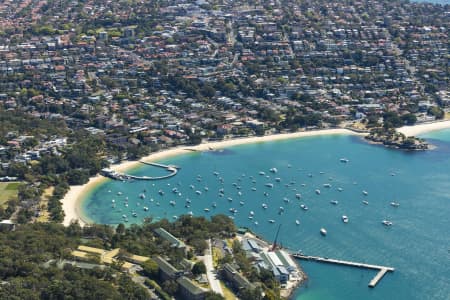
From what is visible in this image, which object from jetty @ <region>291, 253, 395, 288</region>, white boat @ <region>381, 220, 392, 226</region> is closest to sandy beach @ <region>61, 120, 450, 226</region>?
jetty @ <region>291, 253, 395, 288</region>

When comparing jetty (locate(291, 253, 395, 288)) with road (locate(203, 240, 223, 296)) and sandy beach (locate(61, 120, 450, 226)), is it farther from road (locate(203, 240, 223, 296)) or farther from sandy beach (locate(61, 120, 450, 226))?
sandy beach (locate(61, 120, 450, 226))

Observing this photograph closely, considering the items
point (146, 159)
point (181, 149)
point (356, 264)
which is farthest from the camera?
point (181, 149)

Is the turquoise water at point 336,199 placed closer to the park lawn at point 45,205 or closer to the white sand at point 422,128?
the white sand at point 422,128

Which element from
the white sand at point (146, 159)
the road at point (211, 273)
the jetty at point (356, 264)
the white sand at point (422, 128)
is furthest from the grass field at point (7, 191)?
the white sand at point (422, 128)

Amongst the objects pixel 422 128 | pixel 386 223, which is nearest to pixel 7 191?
pixel 386 223

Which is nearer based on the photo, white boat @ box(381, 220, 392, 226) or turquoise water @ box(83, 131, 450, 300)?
turquoise water @ box(83, 131, 450, 300)

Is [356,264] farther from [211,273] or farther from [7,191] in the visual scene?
[7,191]

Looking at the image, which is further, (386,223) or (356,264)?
(386,223)
